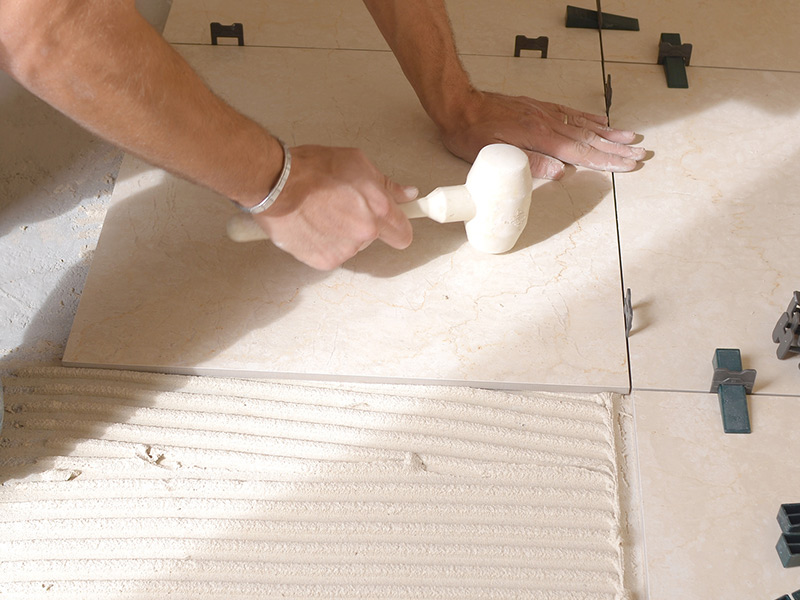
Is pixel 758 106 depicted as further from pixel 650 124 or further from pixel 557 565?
pixel 557 565

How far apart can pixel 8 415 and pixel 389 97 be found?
43.4 inches

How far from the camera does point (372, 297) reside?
166 cm

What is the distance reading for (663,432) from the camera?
147 centimetres

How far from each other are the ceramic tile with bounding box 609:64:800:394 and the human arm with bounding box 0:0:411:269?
1.68 feet

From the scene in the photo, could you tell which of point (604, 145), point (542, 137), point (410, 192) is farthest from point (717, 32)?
point (410, 192)

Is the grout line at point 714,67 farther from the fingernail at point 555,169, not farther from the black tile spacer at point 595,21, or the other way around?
the fingernail at point 555,169

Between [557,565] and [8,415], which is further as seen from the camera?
[8,415]

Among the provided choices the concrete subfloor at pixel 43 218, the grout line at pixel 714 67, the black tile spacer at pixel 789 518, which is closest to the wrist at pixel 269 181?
the concrete subfloor at pixel 43 218

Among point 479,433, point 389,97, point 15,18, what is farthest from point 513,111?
point 15,18

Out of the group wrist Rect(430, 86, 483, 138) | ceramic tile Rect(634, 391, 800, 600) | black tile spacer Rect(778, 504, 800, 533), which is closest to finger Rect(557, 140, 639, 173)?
wrist Rect(430, 86, 483, 138)

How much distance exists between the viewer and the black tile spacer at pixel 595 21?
7.25 ft

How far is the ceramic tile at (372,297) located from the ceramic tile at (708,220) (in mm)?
67

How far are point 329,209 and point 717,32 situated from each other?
1.31m

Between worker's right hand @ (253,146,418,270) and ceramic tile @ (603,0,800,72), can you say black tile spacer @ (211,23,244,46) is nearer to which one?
worker's right hand @ (253,146,418,270)
